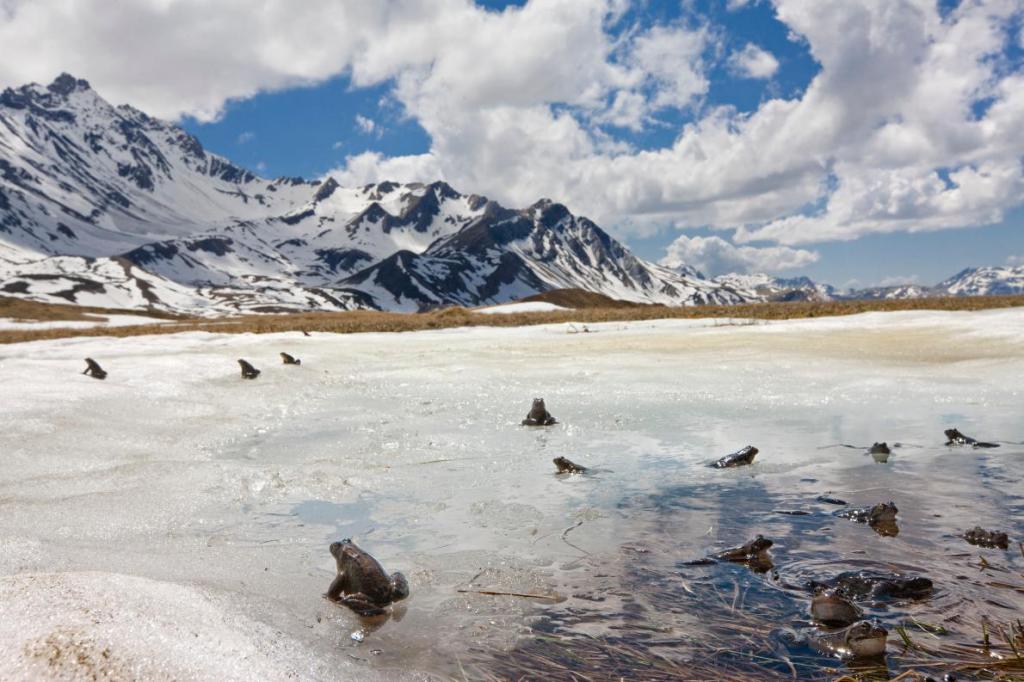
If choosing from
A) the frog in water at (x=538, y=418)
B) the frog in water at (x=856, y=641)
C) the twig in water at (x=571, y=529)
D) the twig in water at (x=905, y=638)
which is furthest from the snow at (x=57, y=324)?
the twig in water at (x=905, y=638)

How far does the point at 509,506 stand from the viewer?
282 inches

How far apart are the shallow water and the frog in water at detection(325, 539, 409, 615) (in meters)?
0.13

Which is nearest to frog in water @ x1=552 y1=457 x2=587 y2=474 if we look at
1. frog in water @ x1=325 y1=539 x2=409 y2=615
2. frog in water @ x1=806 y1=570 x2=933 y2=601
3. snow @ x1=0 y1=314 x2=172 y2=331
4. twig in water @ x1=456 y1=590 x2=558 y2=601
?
twig in water @ x1=456 y1=590 x2=558 y2=601

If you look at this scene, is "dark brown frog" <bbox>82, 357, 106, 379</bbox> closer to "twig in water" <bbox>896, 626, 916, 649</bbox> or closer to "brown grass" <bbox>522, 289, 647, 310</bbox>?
"twig in water" <bbox>896, 626, 916, 649</bbox>

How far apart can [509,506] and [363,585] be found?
104 inches

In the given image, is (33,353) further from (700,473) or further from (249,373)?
(700,473)

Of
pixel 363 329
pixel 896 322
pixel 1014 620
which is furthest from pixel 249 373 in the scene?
pixel 896 322

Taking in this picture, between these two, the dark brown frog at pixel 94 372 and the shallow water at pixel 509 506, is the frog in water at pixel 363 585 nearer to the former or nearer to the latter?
the shallow water at pixel 509 506

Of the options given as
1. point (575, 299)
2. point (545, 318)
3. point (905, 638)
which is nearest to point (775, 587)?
point (905, 638)

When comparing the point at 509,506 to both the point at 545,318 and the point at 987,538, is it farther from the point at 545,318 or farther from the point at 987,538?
the point at 545,318

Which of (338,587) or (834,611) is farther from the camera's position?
(338,587)

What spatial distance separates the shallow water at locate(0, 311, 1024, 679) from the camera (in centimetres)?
418

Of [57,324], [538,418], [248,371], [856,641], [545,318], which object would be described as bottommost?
[57,324]

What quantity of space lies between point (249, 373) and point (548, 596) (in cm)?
1377
